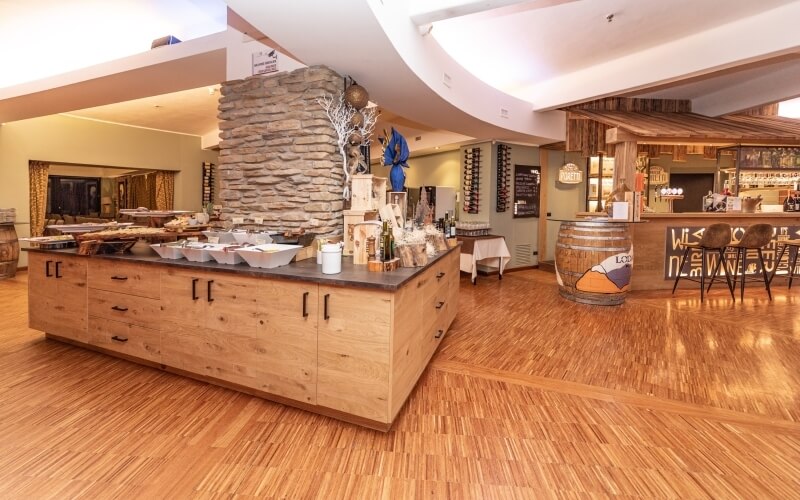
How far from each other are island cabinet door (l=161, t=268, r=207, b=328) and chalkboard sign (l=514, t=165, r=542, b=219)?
667 centimetres

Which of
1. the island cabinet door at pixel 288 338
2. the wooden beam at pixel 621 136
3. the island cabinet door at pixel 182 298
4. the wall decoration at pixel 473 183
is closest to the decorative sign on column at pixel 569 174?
the wall decoration at pixel 473 183

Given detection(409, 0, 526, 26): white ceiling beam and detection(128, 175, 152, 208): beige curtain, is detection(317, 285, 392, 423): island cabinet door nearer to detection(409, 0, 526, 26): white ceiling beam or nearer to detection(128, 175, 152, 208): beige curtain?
detection(409, 0, 526, 26): white ceiling beam

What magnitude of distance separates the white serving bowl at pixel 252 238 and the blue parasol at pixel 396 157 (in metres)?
1.21

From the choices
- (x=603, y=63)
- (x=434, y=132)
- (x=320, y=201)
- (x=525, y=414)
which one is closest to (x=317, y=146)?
(x=320, y=201)

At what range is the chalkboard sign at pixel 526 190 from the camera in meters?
8.24

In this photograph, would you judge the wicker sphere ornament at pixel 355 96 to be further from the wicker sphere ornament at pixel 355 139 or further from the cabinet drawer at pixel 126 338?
the cabinet drawer at pixel 126 338

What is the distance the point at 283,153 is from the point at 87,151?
6.73m

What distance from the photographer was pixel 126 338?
3107 millimetres

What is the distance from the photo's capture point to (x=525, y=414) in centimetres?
257

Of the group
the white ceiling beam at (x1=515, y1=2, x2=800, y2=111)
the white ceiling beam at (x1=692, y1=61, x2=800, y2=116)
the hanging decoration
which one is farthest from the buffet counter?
the hanging decoration

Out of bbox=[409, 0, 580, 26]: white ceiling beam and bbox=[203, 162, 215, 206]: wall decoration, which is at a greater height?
bbox=[409, 0, 580, 26]: white ceiling beam

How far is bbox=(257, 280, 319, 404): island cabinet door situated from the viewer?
2.38 metres

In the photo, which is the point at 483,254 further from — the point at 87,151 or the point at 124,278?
the point at 87,151

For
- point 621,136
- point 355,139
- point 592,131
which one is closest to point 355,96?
point 355,139
